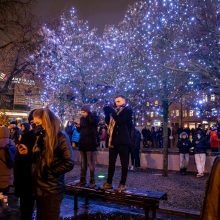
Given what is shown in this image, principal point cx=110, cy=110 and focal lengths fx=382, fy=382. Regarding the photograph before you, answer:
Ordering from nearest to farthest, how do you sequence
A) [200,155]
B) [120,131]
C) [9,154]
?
[120,131] → [9,154] → [200,155]

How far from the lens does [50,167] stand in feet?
14.6

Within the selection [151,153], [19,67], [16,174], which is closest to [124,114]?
[16,174]

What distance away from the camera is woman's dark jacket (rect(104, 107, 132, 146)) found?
710 centimetres

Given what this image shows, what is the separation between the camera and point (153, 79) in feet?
46.7

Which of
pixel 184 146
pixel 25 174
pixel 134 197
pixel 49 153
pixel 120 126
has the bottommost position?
pixel 134 197

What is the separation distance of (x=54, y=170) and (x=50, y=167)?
61 millimetres

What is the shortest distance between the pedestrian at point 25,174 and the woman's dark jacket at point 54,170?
3.59ft

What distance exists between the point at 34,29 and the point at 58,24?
7.65 meters

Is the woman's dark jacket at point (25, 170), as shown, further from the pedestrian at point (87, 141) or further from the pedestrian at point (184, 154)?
the pedestrian at point (184, 154)

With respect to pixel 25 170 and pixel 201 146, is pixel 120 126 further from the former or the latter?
pixel 201 146

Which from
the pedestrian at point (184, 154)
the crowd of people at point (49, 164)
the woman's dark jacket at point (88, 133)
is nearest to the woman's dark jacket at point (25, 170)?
the crowd of people at point (49, 164)

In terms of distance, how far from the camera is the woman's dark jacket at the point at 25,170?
574 centimetres

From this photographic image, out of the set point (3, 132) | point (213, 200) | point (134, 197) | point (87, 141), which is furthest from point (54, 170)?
point (3, 132)

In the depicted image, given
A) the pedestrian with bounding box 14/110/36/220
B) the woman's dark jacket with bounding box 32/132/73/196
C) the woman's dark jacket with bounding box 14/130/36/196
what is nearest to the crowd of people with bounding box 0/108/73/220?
the woman's dark jacket with bounding box 32/132/73/196
